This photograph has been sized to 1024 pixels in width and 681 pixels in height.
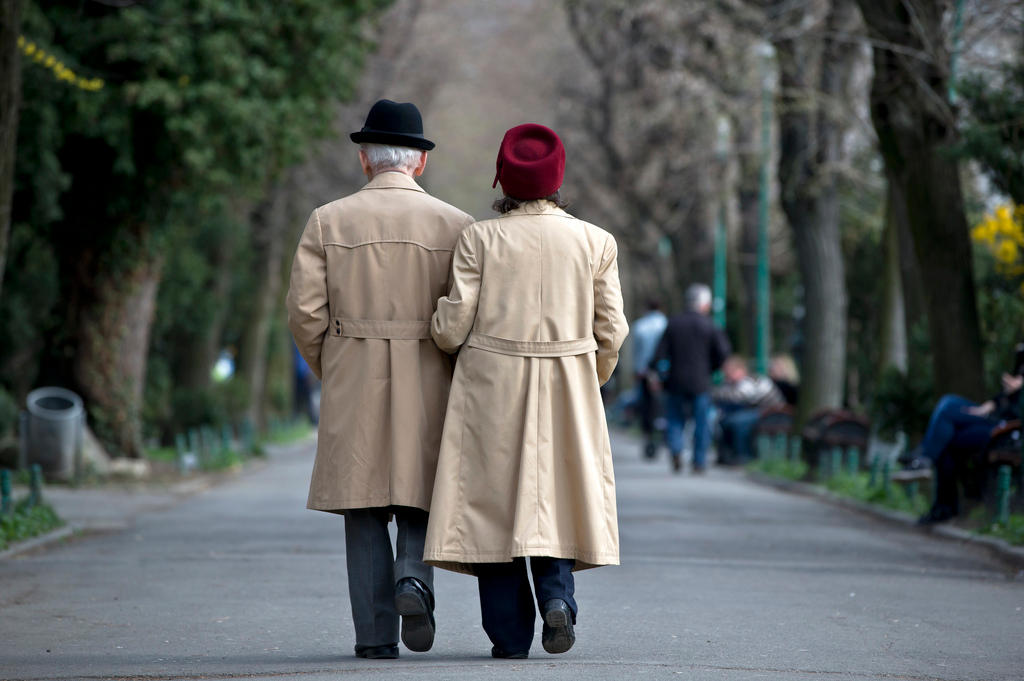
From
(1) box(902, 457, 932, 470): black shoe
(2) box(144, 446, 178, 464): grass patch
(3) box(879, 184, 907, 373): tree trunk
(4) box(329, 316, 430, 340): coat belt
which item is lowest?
(2) box(144, 446, 178, 464): grass patch

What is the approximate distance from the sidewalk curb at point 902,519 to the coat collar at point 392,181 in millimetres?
5605

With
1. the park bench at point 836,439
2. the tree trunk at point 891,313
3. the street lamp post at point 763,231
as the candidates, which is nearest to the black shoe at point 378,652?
the park bench at point 836,439

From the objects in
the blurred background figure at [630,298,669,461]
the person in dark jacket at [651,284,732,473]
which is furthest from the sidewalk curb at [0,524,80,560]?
the blurred background figure at [630,298,669,461]

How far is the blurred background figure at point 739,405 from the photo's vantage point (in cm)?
2355

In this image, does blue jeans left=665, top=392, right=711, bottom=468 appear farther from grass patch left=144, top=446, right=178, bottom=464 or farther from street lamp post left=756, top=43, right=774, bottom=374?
grass patch left=144, top=446, right=178, bottom=464

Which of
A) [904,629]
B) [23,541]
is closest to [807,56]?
[23,541]

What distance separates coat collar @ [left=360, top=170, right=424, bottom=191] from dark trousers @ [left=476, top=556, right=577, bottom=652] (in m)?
1.49

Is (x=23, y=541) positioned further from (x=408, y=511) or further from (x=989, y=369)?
(x=989, y=369)

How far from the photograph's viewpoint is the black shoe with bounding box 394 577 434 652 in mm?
6203

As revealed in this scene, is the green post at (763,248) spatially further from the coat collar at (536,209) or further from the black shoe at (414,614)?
the black shoe at (414,614)

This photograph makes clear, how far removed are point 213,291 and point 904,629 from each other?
21118mm

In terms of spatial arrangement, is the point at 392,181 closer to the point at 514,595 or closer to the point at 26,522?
the point at 514,595

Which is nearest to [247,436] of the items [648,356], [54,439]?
[648,356]

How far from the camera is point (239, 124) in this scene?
722 inches
